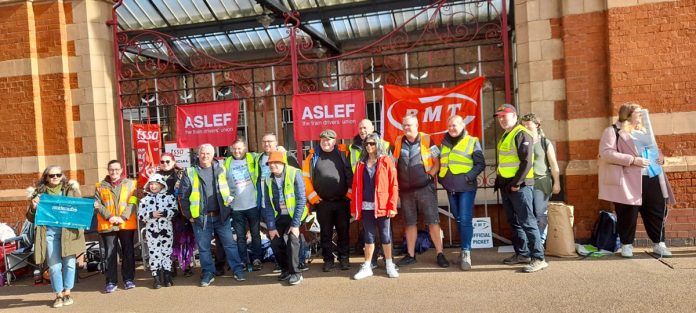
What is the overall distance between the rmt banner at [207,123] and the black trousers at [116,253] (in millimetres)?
2252

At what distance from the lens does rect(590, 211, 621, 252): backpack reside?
6.54 metres

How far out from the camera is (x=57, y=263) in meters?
5.96

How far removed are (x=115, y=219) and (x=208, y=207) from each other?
44.0 inches

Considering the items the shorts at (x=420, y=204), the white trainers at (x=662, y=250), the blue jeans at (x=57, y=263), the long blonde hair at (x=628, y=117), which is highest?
the long blonde hair at (x=628, y=117)

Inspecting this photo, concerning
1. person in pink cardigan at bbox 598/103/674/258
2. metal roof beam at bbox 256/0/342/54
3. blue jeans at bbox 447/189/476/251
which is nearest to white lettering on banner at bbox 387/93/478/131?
blue jeans at bbox 447/189/476/251

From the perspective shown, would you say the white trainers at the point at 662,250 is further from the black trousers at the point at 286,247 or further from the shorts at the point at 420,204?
the black trousers at the point at 286,247

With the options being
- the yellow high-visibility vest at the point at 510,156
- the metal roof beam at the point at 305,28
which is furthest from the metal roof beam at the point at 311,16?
the yellow high-visibility vest at the point at 510,156

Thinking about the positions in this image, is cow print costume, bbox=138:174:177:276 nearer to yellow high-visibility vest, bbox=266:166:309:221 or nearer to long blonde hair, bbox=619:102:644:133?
yellow high-visibility vest, bbox=266:166:309:221

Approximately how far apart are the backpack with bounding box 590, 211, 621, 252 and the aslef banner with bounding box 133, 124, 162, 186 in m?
6.95

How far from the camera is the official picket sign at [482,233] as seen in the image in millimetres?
7250

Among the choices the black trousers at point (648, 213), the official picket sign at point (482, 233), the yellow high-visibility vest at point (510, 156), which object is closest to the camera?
the yellow high-visibility vest at point (510, 156)

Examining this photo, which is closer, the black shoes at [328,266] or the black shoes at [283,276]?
the black shoes at [283,276]

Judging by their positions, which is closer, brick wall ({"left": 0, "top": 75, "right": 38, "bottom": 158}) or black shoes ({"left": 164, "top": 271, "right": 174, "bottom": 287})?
black shoes ({"left": 164, "top": 271, "right": 174, "bottom": 287})

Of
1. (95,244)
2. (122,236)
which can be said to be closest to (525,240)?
(122,236)
